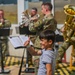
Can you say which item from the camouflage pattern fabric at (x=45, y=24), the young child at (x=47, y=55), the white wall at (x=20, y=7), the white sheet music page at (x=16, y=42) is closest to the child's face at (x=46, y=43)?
the young child at (x=47, y=55)

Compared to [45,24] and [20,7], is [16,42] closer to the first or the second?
[45,24]

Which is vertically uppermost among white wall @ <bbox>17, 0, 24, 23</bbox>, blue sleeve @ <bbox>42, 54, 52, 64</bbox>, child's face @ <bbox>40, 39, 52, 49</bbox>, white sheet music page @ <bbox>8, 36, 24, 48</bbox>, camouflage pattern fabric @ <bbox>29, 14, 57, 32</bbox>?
child's face @ <bbox>40, 39, 52, 49</bbox>

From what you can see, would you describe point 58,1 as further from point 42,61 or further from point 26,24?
point 42,61

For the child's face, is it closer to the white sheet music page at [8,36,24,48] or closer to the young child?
the young child

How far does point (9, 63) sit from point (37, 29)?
3.41 meters

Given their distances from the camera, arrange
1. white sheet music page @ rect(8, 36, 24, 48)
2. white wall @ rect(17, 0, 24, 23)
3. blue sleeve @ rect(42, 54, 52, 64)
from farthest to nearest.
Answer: white wall @ rect(17, 0, 24, 23) → white sheet music page @ rect(8, 36, 24, 48) → blue sleeve @ rect(42, 54, 52, 64)

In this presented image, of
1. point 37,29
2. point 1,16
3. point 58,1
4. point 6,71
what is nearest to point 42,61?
point 37,29

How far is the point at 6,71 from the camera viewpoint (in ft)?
25.1

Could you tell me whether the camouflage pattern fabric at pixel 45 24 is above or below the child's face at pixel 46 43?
below

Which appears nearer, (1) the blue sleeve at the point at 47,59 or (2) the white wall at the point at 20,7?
(1) the blue sleeve at the point at 47,59

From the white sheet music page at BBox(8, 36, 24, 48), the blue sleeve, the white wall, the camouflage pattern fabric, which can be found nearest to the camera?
the blue sleeve

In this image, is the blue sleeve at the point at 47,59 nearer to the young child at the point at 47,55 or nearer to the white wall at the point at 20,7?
the young child at the point at 47,55

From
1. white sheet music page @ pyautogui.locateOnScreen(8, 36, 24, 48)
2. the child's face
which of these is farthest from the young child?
white sheet music page @ pyautogui.locateOnScreen(8, 36, 24, 48)

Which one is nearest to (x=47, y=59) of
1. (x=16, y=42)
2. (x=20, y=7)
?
(x=16, y=42)
